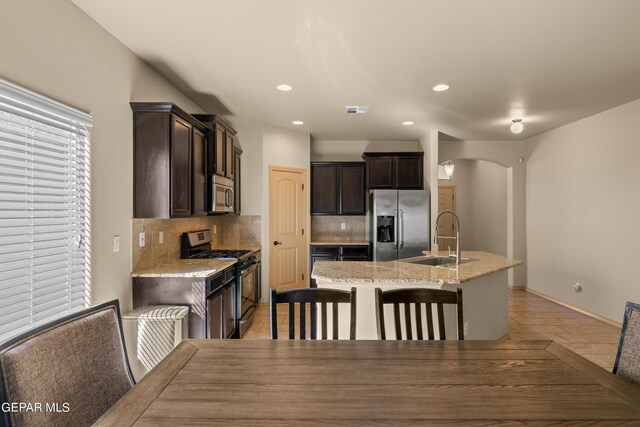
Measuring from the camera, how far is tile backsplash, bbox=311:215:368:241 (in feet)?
20.3

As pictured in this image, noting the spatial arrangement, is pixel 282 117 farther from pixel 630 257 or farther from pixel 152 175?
pixel 630 257

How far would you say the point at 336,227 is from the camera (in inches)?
244

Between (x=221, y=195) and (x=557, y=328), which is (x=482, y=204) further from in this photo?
(x=221, y=195)

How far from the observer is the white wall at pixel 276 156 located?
5199 mm

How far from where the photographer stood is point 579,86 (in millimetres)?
3531

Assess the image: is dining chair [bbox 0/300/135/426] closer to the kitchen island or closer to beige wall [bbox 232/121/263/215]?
the kitchen island

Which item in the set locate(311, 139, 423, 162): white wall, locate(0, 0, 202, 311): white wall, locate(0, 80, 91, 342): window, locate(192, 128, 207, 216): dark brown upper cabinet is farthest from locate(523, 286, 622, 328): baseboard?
locate(0, 80, 91, 342): window

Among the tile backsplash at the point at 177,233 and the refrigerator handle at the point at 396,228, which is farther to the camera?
the refrigerator handle at the point at 396,228

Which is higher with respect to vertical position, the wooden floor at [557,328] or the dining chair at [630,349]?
the dining chair at [630,349]

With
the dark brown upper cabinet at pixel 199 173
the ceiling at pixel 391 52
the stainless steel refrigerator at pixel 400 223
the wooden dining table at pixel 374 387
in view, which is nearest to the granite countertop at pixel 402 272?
the wooden dining table at pixel 374 387

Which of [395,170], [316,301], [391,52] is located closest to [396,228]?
[395,170]

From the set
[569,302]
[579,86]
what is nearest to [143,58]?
[579,86]

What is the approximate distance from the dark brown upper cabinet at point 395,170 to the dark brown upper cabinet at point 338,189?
0.25 m

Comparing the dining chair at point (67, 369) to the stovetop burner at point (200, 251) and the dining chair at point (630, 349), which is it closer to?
the dining chair at point (630, 349)
